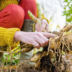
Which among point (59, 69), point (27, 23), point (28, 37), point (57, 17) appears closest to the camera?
point (28, 37)

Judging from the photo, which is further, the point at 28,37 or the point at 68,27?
the point at 68,27

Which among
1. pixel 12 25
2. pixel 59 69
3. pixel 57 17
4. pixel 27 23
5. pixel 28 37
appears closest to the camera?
pixel 28 37

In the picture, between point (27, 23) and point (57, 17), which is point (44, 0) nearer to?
point (57, 17)

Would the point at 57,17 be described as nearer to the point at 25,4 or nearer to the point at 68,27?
the point at 25,4

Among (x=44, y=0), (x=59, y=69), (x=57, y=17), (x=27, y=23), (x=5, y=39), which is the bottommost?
(x=59, y=69)

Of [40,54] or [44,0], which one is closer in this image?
[40,54]

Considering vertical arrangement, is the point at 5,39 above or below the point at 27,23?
below

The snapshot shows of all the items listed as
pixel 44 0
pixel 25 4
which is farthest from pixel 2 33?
pixel 44 0

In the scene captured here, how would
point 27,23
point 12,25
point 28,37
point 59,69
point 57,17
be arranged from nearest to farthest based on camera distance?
point 28,37
point 59,69
point 12,25
point 27,23
point 57,17

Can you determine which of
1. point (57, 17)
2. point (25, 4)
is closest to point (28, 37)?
point (25, 4)

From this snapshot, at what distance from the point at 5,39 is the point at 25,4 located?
0.50m

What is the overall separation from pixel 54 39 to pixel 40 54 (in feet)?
0.48

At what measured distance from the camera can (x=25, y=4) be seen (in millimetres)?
906

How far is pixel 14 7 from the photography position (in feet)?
2.39
